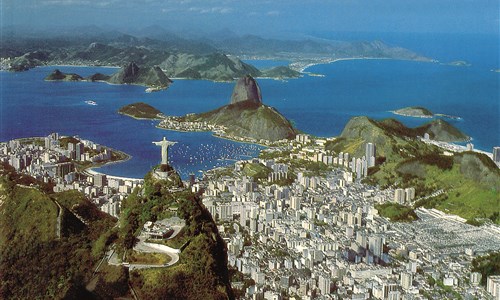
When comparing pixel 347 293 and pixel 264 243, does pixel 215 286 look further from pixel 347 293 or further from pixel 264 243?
pixel 264 243

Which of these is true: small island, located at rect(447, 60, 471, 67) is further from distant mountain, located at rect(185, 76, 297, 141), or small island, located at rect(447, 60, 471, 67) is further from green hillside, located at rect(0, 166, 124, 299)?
green hillside, located at rect(0, 166, 124, 299)

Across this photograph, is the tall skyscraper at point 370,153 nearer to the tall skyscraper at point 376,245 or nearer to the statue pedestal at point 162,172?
the tall skyscraper at point 376,245

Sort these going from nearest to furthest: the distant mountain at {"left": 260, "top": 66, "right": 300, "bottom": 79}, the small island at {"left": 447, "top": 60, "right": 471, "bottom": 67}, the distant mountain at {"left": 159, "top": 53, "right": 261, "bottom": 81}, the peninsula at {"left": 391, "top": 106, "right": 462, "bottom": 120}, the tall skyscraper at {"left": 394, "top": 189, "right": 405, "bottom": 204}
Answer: the tall skyscraper at {"left": 394, "top": 189, "right": 405, "bottom": 204} < the peninsula at {"left": 391, "top": 106, "right": 462, "bottom": 120} < the distant mountain at {"left": 159, "top": 53, "right": 261, "bottom": 81} < the distant mountain at {"left": 260, "top": 66, "right": 300, "bottom": 79} < the small island at {"left": 447, "top": 60, "right": 471, "bottom": 67}

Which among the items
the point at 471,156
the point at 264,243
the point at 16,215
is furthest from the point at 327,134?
the point at 16,215

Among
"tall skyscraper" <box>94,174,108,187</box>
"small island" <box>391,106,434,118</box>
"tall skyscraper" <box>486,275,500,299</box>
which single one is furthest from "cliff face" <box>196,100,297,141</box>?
"tall skyscraper" <box>486,275,500,299</box>

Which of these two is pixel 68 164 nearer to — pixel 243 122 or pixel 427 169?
pixel 427 169

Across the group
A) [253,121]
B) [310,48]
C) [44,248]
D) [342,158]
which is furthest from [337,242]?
[310,48]
